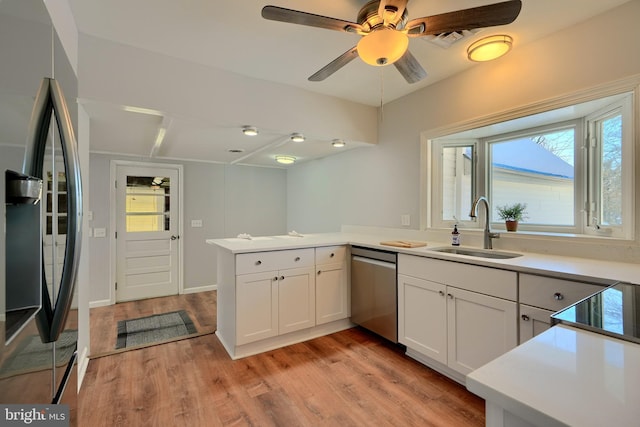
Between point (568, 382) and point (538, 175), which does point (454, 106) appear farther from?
point (568, 382)

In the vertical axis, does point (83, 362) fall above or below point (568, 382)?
below

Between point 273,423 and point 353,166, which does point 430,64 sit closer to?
point 353,166

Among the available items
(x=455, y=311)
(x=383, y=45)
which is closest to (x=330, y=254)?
(x=455, y=311)

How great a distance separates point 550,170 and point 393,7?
1885mm

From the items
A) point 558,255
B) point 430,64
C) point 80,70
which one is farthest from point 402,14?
point 80,70

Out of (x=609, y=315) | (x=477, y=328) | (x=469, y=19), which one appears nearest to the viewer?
(x=609, y=315)

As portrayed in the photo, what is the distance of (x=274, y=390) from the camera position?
6.54 feet

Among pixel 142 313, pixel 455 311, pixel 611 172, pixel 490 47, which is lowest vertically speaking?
pixel 142 313

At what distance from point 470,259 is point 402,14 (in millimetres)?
1501

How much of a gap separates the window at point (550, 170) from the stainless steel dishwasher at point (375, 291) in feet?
2.42

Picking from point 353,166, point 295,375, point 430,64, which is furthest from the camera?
point 353,166

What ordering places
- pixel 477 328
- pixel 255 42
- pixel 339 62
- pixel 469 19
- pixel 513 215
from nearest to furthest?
pixel 469 19
pixel 339 62
pixel 477 328
pixel 255 42
pixel 513 215

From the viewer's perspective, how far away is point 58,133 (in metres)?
0.72

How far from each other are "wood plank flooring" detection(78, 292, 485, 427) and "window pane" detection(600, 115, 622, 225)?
1512 millimetres
